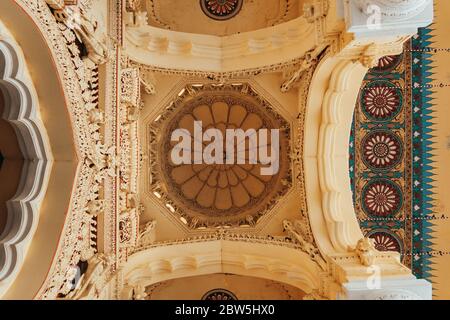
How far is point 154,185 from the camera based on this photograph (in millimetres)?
6898

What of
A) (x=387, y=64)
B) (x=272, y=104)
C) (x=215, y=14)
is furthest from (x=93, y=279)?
(x=387, y=64)

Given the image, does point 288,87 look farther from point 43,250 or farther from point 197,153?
point 43,250

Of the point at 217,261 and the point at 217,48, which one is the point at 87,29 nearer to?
the point at 217,48

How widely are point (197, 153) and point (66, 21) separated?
→ 4.01 meters

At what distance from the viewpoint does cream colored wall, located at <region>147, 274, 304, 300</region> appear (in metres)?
6.84

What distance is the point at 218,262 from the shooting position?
6398mm

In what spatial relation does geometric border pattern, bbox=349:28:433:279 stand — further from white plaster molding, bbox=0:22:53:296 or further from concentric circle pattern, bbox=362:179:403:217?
white plaster molding, bbox=0:22:53:296

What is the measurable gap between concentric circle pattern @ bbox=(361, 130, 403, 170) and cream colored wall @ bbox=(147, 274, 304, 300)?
2712 millimetres

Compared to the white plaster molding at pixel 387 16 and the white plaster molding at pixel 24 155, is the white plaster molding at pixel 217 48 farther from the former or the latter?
the white plaster molding at pixel 24 155

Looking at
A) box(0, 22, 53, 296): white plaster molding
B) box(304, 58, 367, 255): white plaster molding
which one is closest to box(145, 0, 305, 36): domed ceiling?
box(304, 58, 367, 255): white plaster molding

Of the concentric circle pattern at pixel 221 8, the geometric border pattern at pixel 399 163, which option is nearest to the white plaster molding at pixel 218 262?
the geometric border pattern at pixel 399 163
